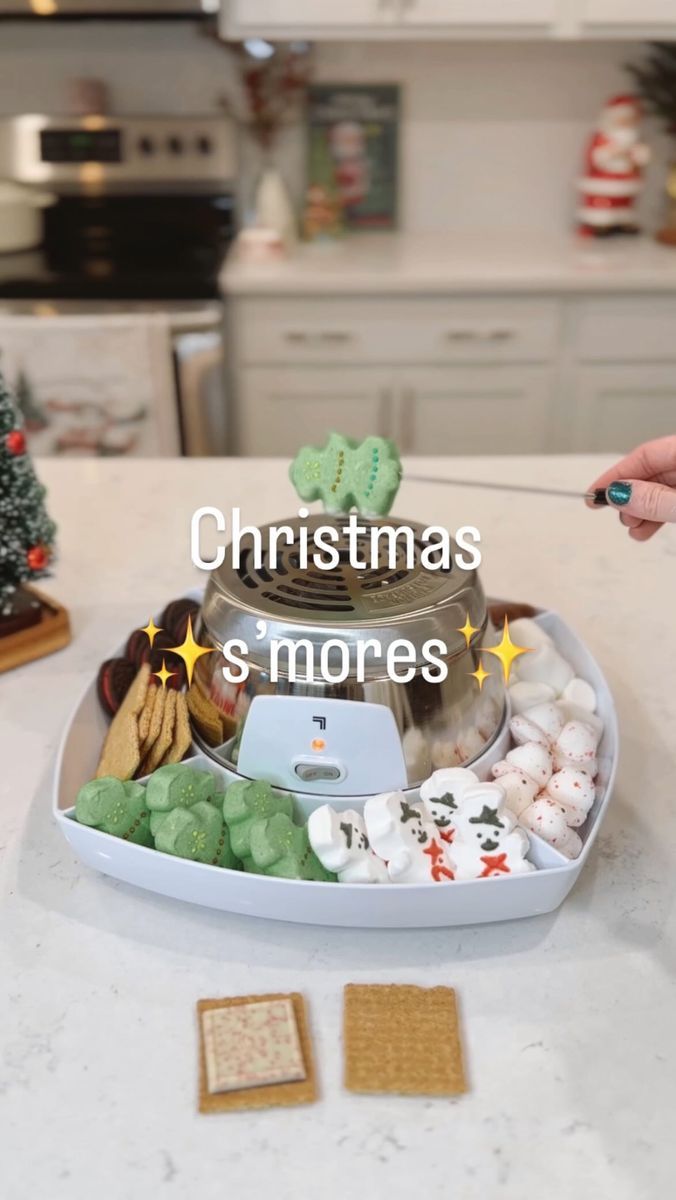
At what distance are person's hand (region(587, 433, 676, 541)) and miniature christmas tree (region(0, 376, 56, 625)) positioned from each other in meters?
0.55

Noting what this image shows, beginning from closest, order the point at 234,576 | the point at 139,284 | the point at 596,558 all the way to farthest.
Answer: the point at 234,576 < the point at 596,558 < the point at 139,284

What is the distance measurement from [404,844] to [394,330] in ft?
6.82

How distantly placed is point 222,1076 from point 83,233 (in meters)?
2.69

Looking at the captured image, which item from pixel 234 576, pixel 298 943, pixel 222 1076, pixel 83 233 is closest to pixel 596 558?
pixel 234 576

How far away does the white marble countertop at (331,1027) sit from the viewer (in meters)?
0.56

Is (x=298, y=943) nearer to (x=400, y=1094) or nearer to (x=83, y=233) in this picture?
(x=400, y=1094)

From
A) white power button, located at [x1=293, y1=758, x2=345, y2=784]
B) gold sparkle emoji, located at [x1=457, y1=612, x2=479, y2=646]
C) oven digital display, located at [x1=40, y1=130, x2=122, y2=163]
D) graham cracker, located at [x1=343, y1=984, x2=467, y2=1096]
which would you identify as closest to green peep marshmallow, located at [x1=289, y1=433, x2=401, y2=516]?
gold sparkle emoji, located at [x1=457, y1=612, x2=479, y2=646]

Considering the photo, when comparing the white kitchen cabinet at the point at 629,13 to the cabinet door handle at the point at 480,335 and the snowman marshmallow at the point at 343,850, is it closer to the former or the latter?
the cabinet door handle at the point at 480,335

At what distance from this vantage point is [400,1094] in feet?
1.97

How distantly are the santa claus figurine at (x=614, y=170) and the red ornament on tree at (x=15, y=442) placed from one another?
2.32 meters

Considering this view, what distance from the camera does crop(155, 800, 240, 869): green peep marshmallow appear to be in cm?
70

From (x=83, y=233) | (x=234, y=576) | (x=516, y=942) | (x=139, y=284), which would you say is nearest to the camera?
(x=516, y=942)

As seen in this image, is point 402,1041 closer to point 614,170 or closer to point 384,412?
point 384,412

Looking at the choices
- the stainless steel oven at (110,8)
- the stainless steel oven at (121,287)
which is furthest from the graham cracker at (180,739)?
the stainless steel oven at (110,8)
